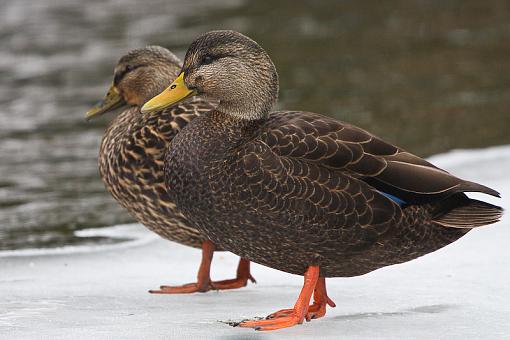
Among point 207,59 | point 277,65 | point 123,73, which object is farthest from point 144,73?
point 277,65

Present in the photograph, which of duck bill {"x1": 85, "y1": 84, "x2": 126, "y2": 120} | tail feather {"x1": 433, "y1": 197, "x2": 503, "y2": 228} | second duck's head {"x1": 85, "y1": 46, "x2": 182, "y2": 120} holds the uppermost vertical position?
second duck's head {"x1": 85, "y1": 46, "x2": 182, "y2": 120}

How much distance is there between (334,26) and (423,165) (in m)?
8.70

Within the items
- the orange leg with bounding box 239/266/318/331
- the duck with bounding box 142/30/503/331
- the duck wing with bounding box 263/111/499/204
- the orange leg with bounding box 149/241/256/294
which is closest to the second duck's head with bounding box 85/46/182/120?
the orange leg with bounding box 149/241/256/294

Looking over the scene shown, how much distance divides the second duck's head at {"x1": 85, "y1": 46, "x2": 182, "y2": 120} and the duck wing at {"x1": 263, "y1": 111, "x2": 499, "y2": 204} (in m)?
1.60

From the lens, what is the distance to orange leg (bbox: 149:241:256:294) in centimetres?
518

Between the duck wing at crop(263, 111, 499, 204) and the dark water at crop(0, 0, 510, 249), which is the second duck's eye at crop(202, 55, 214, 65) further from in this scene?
the dark water at crop(0, 0, 510, 249)

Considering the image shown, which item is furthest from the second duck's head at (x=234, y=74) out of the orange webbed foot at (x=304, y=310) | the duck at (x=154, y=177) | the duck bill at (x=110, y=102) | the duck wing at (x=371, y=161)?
the duck bill at (x=110, y=102)

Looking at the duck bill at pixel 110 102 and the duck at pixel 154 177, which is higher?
the duck bill at pixel 110 102

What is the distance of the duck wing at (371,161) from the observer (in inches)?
170

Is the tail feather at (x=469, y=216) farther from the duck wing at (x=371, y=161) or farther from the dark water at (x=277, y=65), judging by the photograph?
the dark water at (x=277, y=65)

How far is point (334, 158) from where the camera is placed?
4.32 meters

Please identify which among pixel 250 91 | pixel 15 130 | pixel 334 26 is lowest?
pixel 250 91

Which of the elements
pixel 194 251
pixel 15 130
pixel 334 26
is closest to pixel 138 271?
pixel 194 251

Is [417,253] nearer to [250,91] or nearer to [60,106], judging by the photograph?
[250,91]
